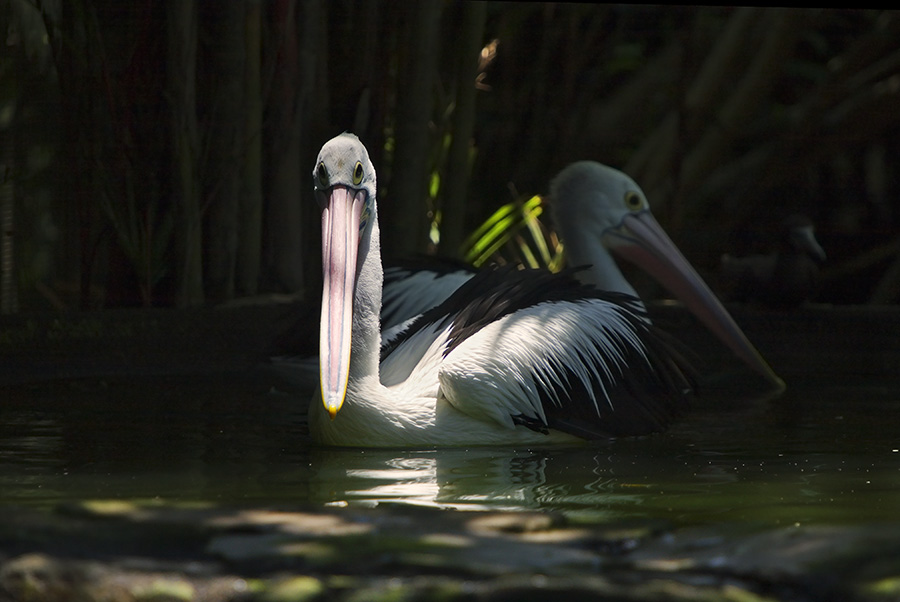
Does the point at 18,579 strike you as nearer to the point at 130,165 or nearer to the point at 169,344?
the point at 169,344

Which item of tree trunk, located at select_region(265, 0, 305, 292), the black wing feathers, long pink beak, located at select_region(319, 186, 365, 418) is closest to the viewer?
long pink beak, located at select_region(319, 186, 365, 418)

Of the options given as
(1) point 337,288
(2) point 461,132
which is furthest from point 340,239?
(2) point 461,132

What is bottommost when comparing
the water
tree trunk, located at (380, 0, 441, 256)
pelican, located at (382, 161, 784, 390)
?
the water

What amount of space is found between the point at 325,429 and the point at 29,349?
228 cm

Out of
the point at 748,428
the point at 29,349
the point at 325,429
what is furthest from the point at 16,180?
the point at 748,428

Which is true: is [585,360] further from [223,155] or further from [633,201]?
[223,155]

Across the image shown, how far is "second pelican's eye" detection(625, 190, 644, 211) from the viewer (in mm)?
5398

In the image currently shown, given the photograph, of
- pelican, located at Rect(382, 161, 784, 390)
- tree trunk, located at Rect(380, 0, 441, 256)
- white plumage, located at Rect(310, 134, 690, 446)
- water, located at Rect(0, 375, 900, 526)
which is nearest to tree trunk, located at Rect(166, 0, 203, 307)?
tree trunk, located at Rect(380, 0, 441, 256)

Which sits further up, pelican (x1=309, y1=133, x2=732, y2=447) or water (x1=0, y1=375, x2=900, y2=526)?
pelican (x1=309, y1=133, x2=732, y2=447)

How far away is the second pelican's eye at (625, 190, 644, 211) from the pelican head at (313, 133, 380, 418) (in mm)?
1775

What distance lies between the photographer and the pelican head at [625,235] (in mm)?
5363

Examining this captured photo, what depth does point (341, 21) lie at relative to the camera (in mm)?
6582

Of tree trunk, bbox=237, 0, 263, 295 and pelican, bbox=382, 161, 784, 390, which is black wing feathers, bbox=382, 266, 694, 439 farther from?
tree trunk, bbox=237, 0, 263, 295

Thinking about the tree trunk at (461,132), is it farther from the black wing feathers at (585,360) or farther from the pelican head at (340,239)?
the pelican head at (340,239)
